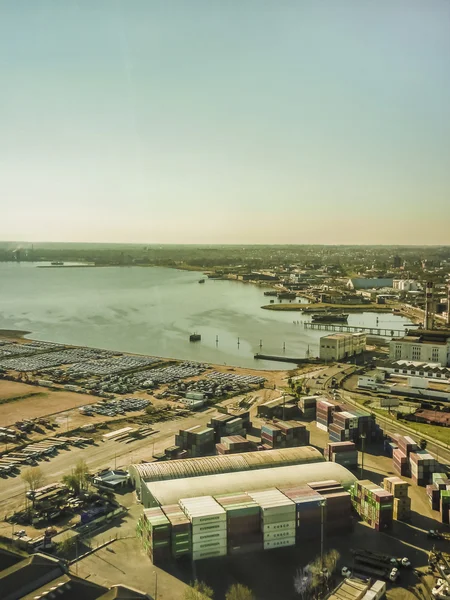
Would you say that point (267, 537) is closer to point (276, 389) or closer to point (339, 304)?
point (276, 389)

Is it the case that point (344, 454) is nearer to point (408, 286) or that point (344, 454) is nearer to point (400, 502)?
point (400, 502)

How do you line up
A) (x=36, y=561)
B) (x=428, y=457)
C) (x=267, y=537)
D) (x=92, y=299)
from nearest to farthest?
(x=36, y=561) < (x=267, y=537) < (x=428, y=457) < (x=92, y=299)

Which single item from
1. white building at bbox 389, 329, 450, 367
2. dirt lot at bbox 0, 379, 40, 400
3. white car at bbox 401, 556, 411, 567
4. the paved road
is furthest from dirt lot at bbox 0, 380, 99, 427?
white building at bbox 389, 329, 450, 367

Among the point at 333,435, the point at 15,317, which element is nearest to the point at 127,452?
the point at 333,435

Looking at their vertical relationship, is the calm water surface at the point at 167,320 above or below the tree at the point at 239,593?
below

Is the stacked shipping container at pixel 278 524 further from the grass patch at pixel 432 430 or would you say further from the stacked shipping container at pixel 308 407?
the stacked shipping container at pixel 308 407

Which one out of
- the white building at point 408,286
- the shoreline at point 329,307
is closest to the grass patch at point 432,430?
the shoreline at point 329,307

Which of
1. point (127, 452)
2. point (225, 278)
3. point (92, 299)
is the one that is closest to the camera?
point (127, 452)
